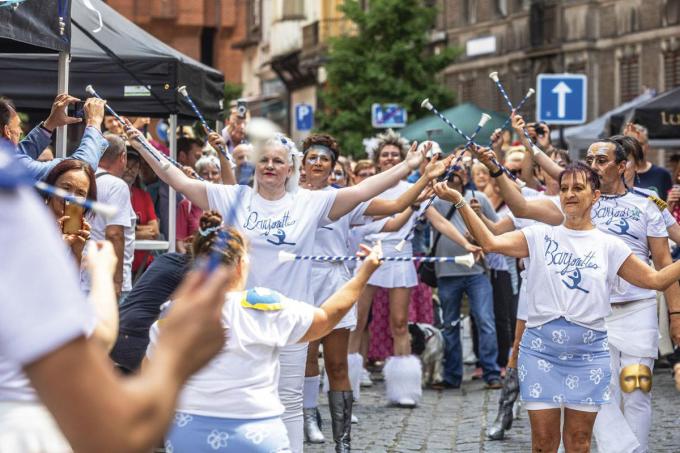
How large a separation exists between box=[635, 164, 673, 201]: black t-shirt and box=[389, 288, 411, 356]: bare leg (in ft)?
6.93

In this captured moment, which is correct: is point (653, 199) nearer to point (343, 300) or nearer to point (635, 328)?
Answer: point (635, 328)

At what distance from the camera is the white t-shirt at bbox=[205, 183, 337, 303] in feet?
22.1

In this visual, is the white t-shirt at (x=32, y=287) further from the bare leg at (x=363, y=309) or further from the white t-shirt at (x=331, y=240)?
the bare leg at (x=363, y=309)

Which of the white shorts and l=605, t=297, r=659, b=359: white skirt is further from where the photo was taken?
l=605, t=297, r=659, b=359: white skirt

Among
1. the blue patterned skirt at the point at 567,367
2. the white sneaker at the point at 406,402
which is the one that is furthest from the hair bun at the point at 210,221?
the white sneaker at the point at 406,402

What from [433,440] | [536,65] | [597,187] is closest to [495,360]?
[433,440]

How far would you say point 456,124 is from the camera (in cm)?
2445

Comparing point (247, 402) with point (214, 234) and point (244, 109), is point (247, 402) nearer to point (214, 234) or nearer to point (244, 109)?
point (214, 234)

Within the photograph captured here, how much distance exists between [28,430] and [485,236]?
424cm

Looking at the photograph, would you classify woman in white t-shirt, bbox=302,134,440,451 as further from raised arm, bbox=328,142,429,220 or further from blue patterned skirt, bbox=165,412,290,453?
blue patterned skirt, bbox=165,412,290,453

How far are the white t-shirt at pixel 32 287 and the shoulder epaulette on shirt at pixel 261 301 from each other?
8.67ft

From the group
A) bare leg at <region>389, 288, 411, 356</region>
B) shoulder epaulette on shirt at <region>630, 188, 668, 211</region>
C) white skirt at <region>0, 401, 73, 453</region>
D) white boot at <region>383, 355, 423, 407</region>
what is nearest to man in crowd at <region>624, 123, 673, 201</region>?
bare leg at <region>389, 288, 411, 356</region>

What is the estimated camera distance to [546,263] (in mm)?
6727

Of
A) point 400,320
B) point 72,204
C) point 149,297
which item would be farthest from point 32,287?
point 400,320
